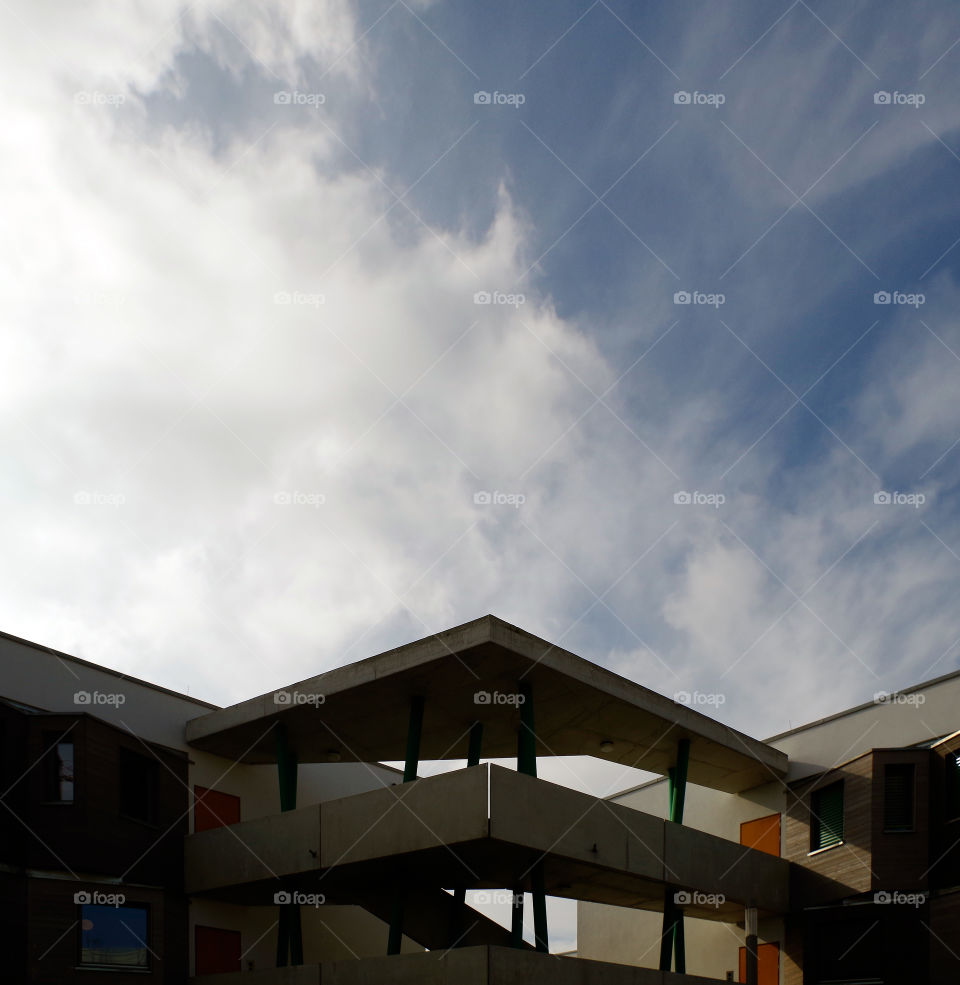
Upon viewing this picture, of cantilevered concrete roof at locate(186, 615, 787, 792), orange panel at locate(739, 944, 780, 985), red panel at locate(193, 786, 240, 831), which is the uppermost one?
cantilevered concrete roof at locate(186, 615, 787, 792)

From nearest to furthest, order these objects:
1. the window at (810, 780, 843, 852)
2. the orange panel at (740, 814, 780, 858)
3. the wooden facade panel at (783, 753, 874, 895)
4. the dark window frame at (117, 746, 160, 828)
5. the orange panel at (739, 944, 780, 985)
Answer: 1. the dark window frame at (117, 746, 160, 828)
2. the wooden facade panel at (783, 753, 874, 895)
3. the window at (810, 780, 843, 852)
4. the orange panel at (739, 944, 780, 985)
5. the orange panel at (740, 814, 780, 858)

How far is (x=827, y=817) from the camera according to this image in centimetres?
2706

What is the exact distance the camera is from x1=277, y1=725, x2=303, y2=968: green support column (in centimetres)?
2411

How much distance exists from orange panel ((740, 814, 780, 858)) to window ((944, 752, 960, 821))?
18.2ft

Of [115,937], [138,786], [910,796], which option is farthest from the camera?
[910,796]

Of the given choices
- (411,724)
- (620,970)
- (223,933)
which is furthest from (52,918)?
(620,970)

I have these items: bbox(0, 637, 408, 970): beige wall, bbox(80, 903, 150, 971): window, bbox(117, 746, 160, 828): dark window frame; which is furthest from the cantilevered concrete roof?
bbox(80, 903, 150, 971): window

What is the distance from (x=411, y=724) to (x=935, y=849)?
478 inches

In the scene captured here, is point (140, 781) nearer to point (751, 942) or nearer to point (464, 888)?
point (464, 888)

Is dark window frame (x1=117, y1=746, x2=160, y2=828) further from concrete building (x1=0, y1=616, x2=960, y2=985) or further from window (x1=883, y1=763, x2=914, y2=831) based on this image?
window (x1=883, y1=763, x2=914, y2=831)

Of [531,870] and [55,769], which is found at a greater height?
[55,769]

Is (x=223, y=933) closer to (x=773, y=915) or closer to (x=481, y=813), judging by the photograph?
(x=481, y=813)

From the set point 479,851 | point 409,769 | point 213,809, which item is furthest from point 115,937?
point 479,851

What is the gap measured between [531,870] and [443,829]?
2.73m
